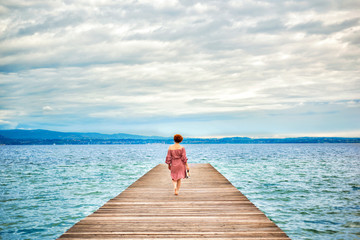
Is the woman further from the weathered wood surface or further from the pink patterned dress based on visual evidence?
the weathered wood surface

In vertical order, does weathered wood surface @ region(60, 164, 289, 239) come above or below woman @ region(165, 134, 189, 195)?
below

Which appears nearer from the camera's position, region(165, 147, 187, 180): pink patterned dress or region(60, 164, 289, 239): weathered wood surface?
region(60, 164, 289, 239): weathered wood surface

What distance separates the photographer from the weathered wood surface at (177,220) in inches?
212

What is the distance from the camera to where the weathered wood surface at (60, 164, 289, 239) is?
5.39 metres

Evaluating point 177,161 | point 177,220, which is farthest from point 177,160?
point 177,220

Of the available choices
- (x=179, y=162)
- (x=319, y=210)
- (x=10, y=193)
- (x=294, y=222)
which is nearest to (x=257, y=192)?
(x=319, y=210)

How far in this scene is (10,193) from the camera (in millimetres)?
18234

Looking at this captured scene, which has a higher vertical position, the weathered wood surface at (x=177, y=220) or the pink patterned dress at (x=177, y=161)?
the pink patterned dress at (x=177, y=161)

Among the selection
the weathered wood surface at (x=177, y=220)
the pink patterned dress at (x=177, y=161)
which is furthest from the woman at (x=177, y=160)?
the weathered wood surface at (x=177, y=220)

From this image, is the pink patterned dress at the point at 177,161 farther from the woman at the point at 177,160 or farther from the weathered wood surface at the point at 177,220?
the weathered wood surface at the point at 177,220

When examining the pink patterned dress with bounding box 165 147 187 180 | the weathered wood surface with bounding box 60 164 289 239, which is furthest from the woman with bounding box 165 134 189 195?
the weathered wood surface with bounding box 60 164 289 239

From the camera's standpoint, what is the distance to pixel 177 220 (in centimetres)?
635

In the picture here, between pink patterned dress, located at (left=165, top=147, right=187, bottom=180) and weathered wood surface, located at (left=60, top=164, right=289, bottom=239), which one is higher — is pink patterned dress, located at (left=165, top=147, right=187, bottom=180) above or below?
above

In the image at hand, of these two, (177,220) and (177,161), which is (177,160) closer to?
(177,161)
